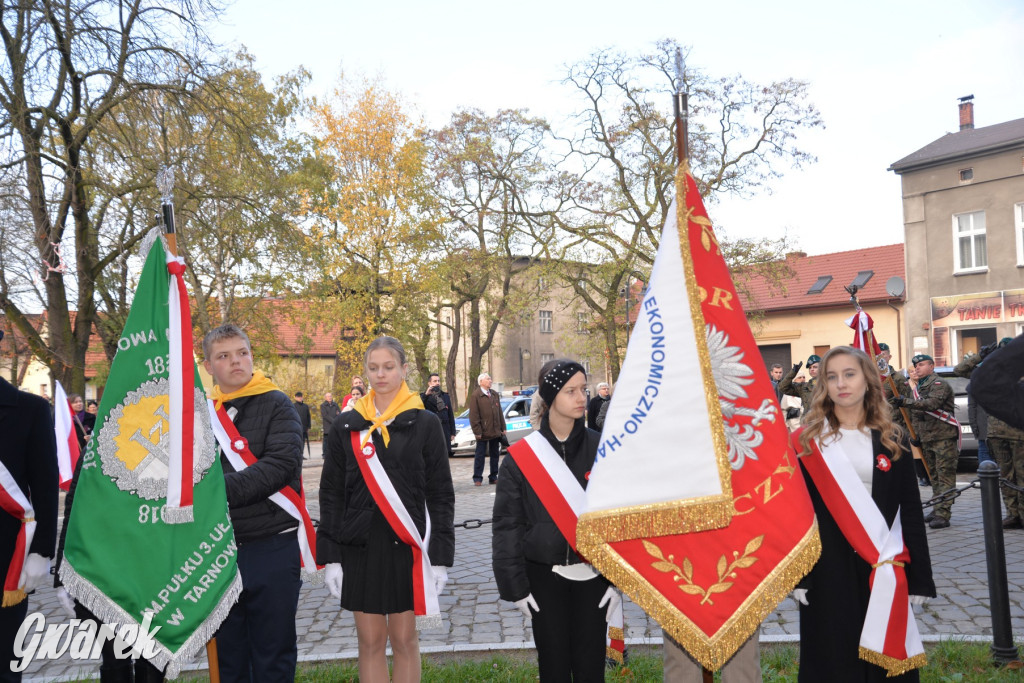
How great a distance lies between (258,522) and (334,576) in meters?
0.43

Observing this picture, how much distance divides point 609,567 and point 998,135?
3169cm

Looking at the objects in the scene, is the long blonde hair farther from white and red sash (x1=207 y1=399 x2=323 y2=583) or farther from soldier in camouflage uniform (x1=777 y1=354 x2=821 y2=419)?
soldier in camouflage uniform (x1=777 y1=354 x2=821 y2=419)

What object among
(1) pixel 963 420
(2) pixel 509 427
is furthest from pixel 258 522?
(2) pixel 509 427

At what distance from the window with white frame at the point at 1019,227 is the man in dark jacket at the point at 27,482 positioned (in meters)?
29.5

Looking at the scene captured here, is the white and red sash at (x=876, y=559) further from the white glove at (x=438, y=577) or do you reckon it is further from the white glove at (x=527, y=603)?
the white glove at (x=438, y=577)

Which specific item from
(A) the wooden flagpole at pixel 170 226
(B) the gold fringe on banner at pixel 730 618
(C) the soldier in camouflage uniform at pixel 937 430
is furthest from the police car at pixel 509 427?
(B) the gold fringe on banner at pixel 730 618

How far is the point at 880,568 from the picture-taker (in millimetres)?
3344

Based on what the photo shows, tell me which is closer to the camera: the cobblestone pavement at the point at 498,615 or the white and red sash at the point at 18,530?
the white and red sash at the point at 18,530

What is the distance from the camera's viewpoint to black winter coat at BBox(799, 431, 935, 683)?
340 centimetres

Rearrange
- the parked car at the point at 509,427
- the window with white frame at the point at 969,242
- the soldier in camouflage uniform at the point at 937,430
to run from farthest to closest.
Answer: the window with white frame at the point at 969,242, the parked car at the point at 509,427, the soldier in camouflage uniform at the point at 937,430

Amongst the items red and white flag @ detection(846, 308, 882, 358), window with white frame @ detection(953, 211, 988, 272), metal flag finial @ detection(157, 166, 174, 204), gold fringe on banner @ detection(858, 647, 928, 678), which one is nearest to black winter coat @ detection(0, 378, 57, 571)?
metal flag finial @ detection(157, 166, 174, 204)

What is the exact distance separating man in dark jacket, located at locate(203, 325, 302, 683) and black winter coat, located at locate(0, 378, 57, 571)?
730 mm

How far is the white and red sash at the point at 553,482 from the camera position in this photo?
3467 millimetres

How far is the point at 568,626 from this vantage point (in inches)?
137
